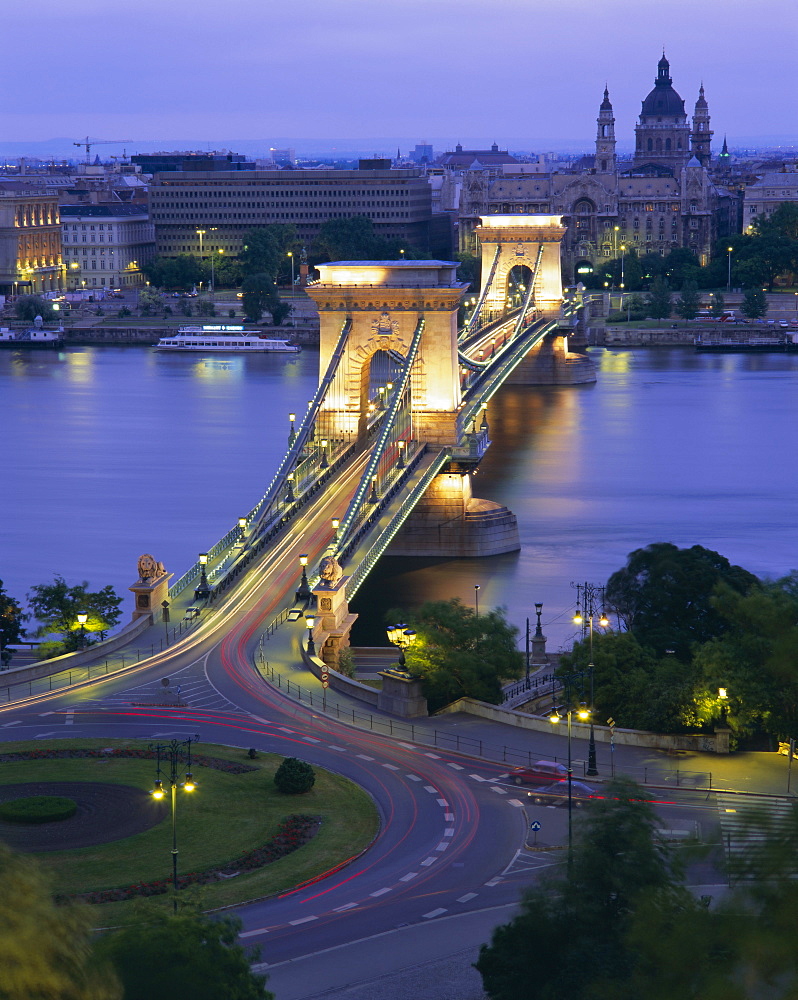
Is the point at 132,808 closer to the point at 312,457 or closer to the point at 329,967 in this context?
the point at 329,967

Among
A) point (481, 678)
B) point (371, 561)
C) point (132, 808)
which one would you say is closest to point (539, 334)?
point (371, 561)

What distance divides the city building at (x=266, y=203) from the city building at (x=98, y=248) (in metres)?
6.13

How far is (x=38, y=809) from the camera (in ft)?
80.6

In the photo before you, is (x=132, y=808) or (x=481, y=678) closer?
(x=132, y=808)

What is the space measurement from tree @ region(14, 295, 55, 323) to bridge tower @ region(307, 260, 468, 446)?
80786mm

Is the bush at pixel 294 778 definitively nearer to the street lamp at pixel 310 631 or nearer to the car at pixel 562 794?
the car at pixel 562 794

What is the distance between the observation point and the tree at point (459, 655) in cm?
3102

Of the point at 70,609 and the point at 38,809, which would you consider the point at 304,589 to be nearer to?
the point at 70,609

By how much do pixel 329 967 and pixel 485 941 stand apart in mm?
1996

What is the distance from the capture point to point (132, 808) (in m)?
25.2

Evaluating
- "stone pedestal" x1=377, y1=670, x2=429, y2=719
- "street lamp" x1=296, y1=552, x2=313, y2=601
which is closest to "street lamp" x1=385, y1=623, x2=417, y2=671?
"stone pedestal" x1=377, y1=670, x2=429, y2=719

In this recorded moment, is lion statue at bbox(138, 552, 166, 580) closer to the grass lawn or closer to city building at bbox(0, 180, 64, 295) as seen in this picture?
the grass lawn

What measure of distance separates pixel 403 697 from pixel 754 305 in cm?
9677

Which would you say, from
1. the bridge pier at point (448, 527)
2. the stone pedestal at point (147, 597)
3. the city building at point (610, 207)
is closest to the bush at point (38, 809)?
the stone pedestal at point (147, 597)
